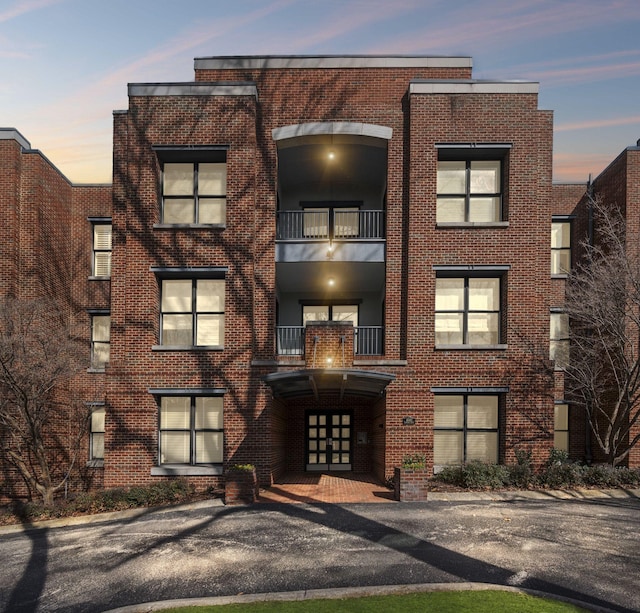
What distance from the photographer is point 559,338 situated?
878 inches

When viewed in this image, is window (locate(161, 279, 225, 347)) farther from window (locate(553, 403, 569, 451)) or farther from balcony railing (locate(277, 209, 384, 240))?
window (locate(553, 403, 569, 451))

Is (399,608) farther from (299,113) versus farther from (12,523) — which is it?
(299,113)

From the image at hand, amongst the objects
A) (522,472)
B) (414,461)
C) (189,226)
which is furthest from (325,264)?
(522,472)

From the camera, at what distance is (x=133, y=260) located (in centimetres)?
1845

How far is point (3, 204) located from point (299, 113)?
11.9 meters

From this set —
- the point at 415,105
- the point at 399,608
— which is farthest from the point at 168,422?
the point at 415,105

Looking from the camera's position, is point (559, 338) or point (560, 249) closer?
point (559, 338)

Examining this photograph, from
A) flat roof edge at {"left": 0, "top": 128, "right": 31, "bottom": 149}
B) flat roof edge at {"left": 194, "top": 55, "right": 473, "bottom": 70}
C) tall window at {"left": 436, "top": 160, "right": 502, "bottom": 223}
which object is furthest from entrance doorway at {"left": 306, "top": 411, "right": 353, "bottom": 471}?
flat roof edge at {"left": 0, "top": 128, "right": 31, "bottom": 149}

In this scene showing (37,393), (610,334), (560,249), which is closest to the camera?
(37,393)

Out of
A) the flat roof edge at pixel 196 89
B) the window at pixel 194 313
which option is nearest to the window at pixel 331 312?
the window at pixel 194 313

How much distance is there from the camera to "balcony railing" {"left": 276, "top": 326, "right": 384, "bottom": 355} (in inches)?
792

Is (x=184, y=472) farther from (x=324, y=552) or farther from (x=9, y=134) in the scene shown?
(x=9, y=134)

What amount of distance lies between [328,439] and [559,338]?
1050 centimetres

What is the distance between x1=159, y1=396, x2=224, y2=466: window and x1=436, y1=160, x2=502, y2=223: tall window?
34.0ft
